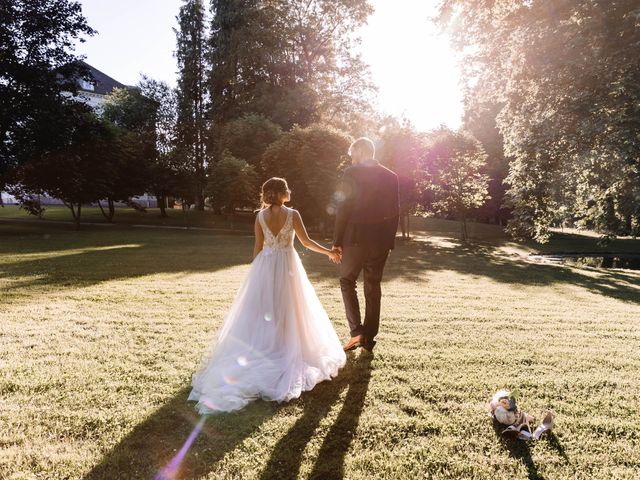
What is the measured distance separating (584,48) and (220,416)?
13.4 m

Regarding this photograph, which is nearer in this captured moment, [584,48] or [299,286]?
[299,286]

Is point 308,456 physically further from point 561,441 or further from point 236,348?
point 561,441

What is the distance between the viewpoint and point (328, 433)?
3938 mm

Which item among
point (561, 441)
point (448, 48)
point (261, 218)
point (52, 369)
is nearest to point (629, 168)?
point (448, 48)

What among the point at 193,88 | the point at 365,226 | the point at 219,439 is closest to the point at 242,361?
the point at 219,439

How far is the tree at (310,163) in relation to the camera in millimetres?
27781

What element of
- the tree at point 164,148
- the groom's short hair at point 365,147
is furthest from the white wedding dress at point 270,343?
the tree at point 164,148

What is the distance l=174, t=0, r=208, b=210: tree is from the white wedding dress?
38363 millimetres

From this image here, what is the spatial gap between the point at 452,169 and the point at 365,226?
29506mm

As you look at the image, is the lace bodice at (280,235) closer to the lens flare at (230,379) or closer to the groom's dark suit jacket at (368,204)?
the groom's dark suit jacket at (368,204)

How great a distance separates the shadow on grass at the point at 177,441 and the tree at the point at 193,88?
39663 millimetres

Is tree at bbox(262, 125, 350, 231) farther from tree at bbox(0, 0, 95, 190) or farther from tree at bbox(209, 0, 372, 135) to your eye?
tree at bbox(0, 0, 95, 190)

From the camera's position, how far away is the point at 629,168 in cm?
1134

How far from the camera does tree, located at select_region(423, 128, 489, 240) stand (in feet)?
108
